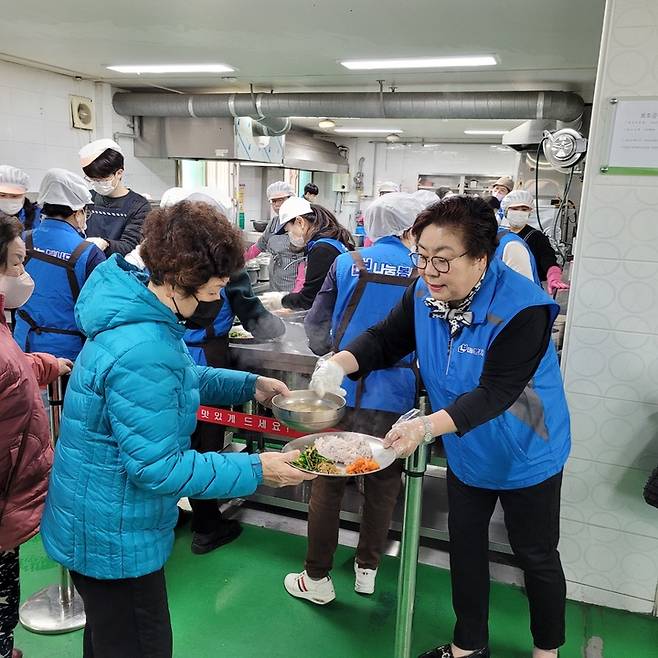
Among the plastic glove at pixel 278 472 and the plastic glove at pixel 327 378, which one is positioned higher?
the plastic glove at pixel 327 378

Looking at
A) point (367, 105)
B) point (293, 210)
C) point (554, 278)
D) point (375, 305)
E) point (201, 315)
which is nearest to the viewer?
point (201, 315)

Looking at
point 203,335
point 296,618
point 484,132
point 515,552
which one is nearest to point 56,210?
point 203,335

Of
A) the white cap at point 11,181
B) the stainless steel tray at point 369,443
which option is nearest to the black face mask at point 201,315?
the stainless steel tray at point 369,443

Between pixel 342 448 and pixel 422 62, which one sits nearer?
pixel 342 448

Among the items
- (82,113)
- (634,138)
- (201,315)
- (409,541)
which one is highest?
(82,113)

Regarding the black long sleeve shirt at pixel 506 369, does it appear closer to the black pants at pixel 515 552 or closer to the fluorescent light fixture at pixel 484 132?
the black pants at pixel 515 552

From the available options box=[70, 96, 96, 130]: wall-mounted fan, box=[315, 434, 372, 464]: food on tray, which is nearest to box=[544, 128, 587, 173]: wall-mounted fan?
box=[315, 434, 372, 464]: food on tray

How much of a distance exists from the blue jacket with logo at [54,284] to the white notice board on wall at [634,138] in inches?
88.1

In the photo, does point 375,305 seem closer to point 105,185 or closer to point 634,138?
point 634,138

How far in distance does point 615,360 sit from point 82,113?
19.6ft

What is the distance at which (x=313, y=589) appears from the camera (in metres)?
2.41

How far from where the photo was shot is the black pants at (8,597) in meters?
1.76

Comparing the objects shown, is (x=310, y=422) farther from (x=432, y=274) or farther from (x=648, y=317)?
(x=648, y=317)

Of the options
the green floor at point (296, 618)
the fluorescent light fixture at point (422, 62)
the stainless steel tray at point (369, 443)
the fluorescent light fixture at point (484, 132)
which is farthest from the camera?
the fluorescent light fixture at point (484, 132)
